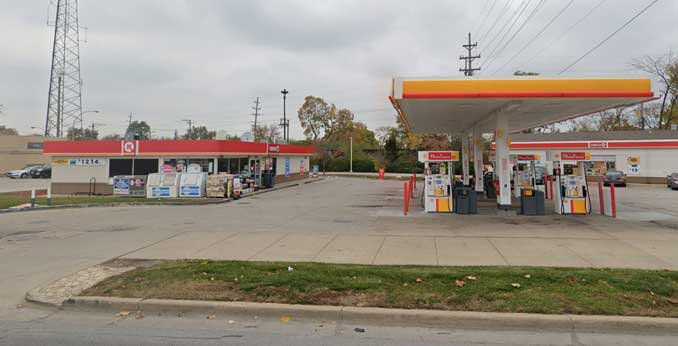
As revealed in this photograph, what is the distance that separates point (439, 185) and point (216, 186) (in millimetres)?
12489

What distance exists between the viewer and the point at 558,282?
5785 mm

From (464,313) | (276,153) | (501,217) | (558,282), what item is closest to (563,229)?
(501,217)

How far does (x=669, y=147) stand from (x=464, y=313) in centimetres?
3815

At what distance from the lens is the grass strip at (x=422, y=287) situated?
4.99 meters

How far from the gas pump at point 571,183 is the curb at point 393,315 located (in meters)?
10.9

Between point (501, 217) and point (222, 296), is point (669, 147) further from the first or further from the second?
point (222, 296)

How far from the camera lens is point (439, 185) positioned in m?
15.4

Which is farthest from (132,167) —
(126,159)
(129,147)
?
(129,147)

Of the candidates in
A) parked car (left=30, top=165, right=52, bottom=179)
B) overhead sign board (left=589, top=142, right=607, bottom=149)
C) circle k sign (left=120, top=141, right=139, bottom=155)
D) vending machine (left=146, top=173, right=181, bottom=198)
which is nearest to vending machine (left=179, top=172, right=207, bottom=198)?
vending machine (left=146, top=173, right=181, bottom=198)

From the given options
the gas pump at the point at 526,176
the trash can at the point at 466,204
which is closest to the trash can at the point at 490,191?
the gas pump at the point at 526,176

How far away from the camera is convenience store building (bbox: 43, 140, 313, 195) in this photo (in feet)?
76.3

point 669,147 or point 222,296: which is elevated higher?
point 669,147

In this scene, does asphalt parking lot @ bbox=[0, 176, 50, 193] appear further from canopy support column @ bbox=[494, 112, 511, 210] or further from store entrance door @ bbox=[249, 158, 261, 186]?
canopy support column @ bbox=[494, 112, 511, 210]

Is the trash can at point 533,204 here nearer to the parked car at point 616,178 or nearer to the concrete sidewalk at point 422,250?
the concrete sidewalk at point 422,250
